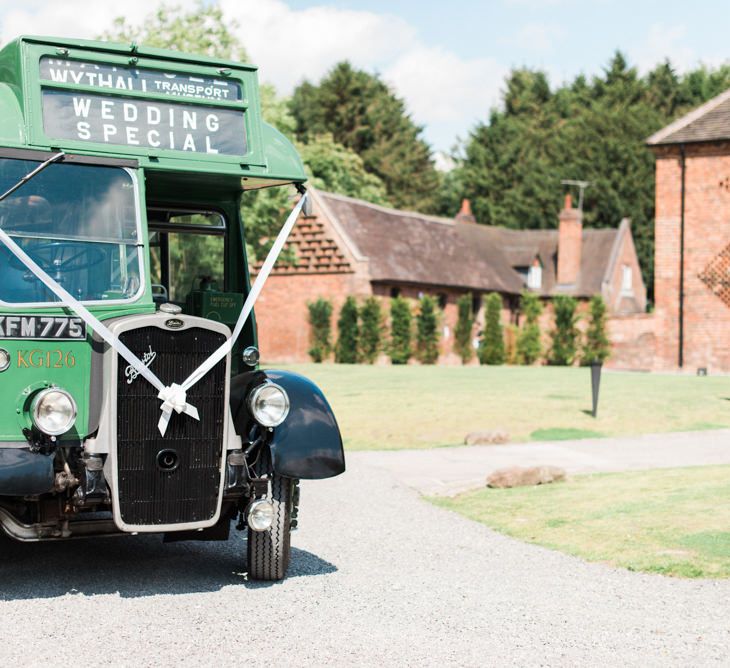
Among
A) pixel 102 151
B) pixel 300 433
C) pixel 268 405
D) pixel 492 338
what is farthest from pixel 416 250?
pixel 268 405

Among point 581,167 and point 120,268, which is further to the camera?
point 581,167

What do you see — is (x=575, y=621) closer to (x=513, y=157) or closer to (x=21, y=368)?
(x=21, y=368)

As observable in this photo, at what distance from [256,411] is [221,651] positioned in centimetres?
187

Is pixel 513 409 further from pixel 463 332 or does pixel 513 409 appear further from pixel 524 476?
pixel 463 332

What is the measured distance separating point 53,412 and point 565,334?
149ft

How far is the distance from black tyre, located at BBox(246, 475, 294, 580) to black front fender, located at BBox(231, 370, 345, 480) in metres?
0.21

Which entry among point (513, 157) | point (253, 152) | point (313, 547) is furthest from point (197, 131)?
point (513, 157)

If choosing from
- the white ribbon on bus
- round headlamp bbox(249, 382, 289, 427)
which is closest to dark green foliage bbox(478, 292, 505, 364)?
round headlamp bbox(249, 382, 289, 427)

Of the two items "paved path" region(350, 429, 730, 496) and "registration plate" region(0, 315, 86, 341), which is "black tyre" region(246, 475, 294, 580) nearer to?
"registration plate" region(0, 315, 86, 341)

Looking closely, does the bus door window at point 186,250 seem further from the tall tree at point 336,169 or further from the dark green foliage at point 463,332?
the tall tree at point 336,169

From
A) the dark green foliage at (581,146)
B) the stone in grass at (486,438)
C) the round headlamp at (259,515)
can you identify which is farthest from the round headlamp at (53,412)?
the dark green foliage at (581,146)

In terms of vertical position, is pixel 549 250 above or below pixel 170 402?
above

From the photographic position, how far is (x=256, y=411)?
7.23 meters

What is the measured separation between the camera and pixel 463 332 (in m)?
53.9
